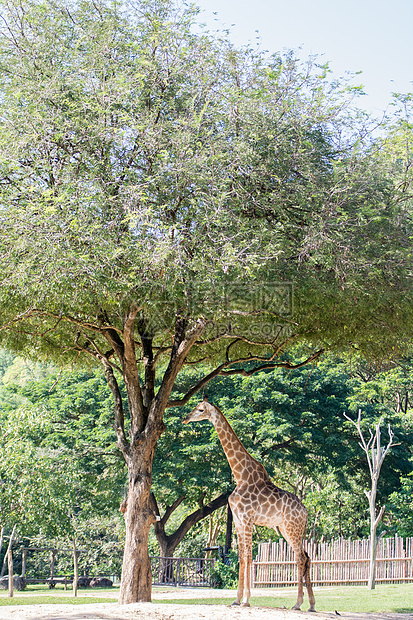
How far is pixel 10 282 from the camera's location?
9.23 m

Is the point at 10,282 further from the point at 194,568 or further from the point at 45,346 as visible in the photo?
the point at 194,568

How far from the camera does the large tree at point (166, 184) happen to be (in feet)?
29.6

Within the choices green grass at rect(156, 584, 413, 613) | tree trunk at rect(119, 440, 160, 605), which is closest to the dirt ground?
tree trunk at rect(119, 440, 160, 605)

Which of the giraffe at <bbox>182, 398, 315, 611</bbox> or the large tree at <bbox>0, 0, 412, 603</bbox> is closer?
the large tree at <bbox>0, 0, 412, 603</bbox>

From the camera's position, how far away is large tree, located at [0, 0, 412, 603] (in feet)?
29.6

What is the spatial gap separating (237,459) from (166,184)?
4.68m

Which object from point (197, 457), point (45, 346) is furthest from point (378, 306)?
point (197, 457)

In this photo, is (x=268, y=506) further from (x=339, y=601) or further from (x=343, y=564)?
(x=343, y=564)

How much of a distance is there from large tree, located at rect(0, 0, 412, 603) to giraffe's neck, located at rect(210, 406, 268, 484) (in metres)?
1.23

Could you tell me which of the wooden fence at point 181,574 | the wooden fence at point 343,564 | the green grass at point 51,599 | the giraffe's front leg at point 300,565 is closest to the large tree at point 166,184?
the giraffe's front leg at point 300,565

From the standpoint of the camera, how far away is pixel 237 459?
10633 mm

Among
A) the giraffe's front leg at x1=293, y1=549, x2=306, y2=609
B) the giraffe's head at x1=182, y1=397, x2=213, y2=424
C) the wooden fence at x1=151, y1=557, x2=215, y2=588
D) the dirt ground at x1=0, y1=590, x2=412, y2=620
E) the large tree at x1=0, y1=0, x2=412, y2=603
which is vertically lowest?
the wooden fence at x1=151, y1=557, x2=215, y2=588

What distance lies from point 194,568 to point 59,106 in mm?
20751

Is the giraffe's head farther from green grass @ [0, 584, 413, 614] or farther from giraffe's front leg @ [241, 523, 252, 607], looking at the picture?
green grass @ [0, 584, 413, 614]
